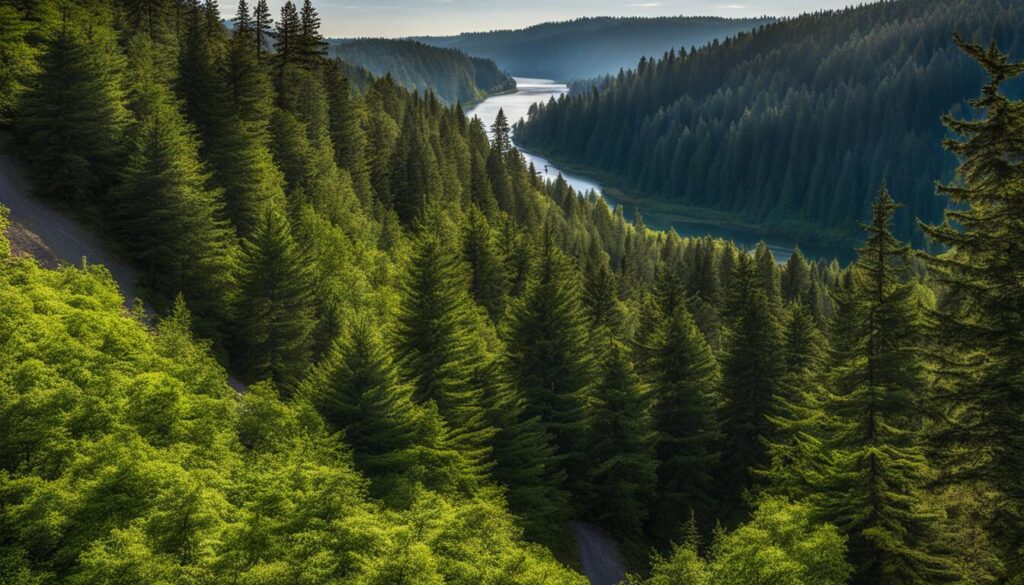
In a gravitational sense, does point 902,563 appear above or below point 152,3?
below

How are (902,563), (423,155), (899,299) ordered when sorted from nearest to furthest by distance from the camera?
(902,563)
(899,299)
(423,155)

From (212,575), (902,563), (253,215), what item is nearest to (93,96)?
(253,215)

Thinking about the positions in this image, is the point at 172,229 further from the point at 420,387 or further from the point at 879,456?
the point at 879,456

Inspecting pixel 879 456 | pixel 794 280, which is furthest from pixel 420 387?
pixel 794 280

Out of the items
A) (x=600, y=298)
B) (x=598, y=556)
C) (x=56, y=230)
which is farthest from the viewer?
(x=600, y=298)

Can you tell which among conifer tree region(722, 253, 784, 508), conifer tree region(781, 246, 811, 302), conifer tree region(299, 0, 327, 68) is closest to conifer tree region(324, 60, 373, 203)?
conifer tree region(299, 0, 327, 68)

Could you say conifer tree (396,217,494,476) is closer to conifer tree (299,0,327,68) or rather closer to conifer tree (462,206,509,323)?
conifer tree (462,206,509,323)

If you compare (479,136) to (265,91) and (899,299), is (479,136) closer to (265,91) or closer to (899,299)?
(265,91)
